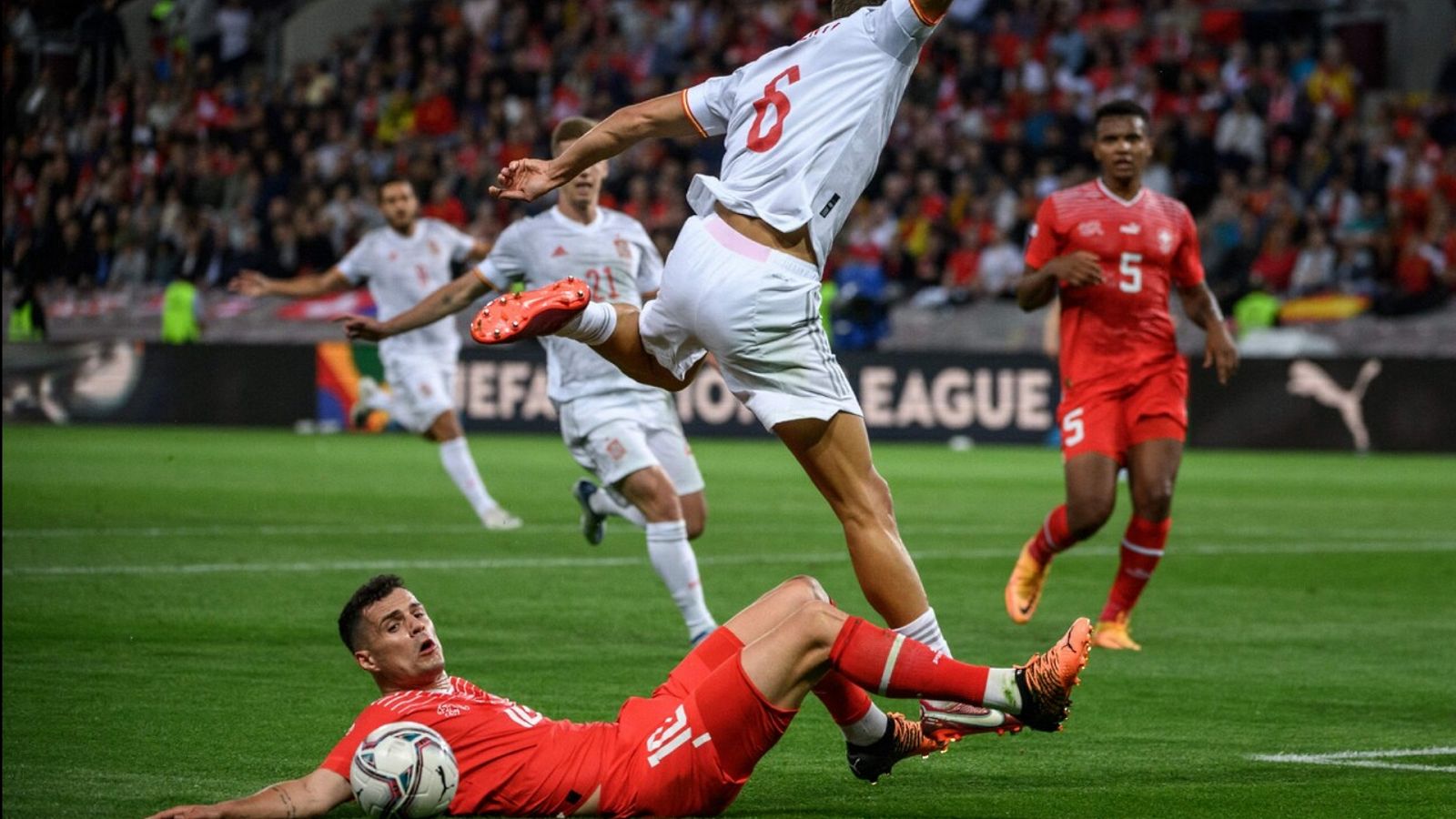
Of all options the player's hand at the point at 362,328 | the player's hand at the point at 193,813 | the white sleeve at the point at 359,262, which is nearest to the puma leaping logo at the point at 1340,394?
the white sleeve at the point at 359,262

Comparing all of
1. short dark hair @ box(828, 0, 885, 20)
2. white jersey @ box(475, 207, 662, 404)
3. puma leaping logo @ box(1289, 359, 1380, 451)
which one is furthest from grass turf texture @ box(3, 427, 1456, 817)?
short dark hair @ box(828, 0, 885, 20)

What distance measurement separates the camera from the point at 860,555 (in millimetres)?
6312

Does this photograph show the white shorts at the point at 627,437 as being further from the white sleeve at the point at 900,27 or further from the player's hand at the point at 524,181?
the white sleeve at the point at 900,27

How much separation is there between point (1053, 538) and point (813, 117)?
3.83 metres

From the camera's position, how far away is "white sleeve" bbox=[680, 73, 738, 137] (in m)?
6.41

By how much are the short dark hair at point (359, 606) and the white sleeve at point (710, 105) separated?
5.78ft

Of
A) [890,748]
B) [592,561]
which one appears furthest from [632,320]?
[592,561]

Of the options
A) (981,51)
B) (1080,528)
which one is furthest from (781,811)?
(981,51)

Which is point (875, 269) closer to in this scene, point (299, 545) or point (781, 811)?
point (299, 545)

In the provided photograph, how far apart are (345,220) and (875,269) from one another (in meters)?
6.59

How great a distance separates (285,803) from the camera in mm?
4969

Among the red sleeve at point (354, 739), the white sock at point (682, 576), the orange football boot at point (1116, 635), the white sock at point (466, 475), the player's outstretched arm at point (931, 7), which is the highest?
the player's outstretched arm at point (931, 7)

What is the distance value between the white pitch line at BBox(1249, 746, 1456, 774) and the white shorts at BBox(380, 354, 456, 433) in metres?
9.95

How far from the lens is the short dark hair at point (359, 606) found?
5.49 metres
